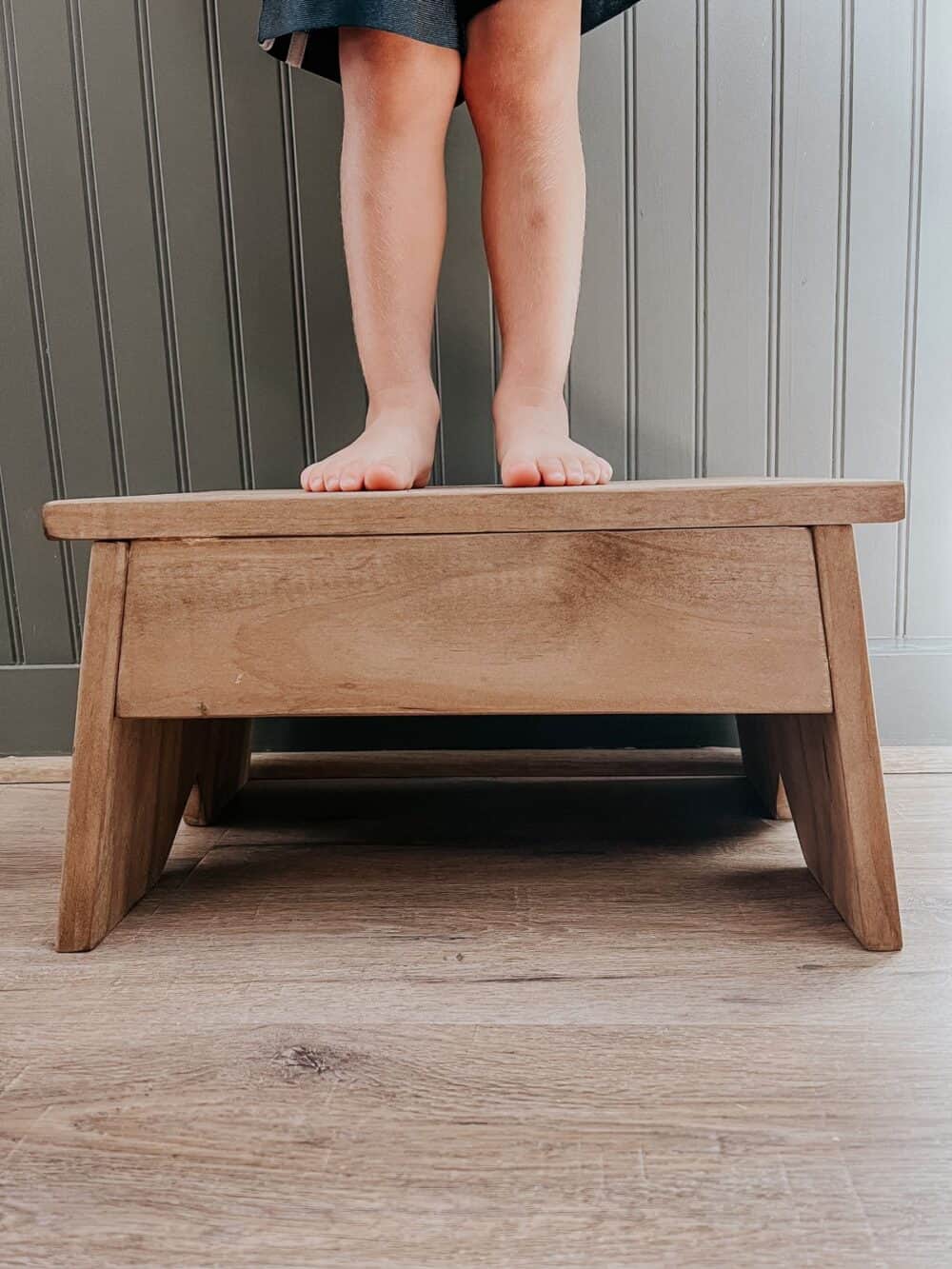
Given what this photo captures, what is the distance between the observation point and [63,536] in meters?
0.70

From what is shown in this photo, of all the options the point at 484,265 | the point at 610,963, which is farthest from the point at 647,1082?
the point at 484,265

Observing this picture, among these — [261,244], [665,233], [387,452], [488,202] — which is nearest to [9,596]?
[261,244]

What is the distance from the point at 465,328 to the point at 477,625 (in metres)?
0.55

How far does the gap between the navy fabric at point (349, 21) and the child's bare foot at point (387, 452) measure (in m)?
0.30

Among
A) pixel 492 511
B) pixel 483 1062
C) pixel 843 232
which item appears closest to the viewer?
pixel 483 1062

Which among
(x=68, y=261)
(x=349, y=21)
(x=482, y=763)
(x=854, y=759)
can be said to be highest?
(x=349, y=21)

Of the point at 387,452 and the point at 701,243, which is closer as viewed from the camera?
the point at 387,452

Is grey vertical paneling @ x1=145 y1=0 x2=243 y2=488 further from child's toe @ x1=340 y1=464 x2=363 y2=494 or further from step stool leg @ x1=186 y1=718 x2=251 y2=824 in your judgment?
child's toe @ x1=340 y1=464 x2=363 y2=494

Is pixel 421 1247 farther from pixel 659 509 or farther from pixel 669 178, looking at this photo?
pixel 669 178

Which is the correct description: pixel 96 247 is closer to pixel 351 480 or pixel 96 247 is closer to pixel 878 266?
pixel 351 480

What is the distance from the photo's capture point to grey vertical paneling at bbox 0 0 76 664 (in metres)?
1.11

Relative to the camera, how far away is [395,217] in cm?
87

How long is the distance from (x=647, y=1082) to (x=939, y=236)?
3.21 feet

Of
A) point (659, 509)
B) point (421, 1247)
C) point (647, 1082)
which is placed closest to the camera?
point (421, 1247)
